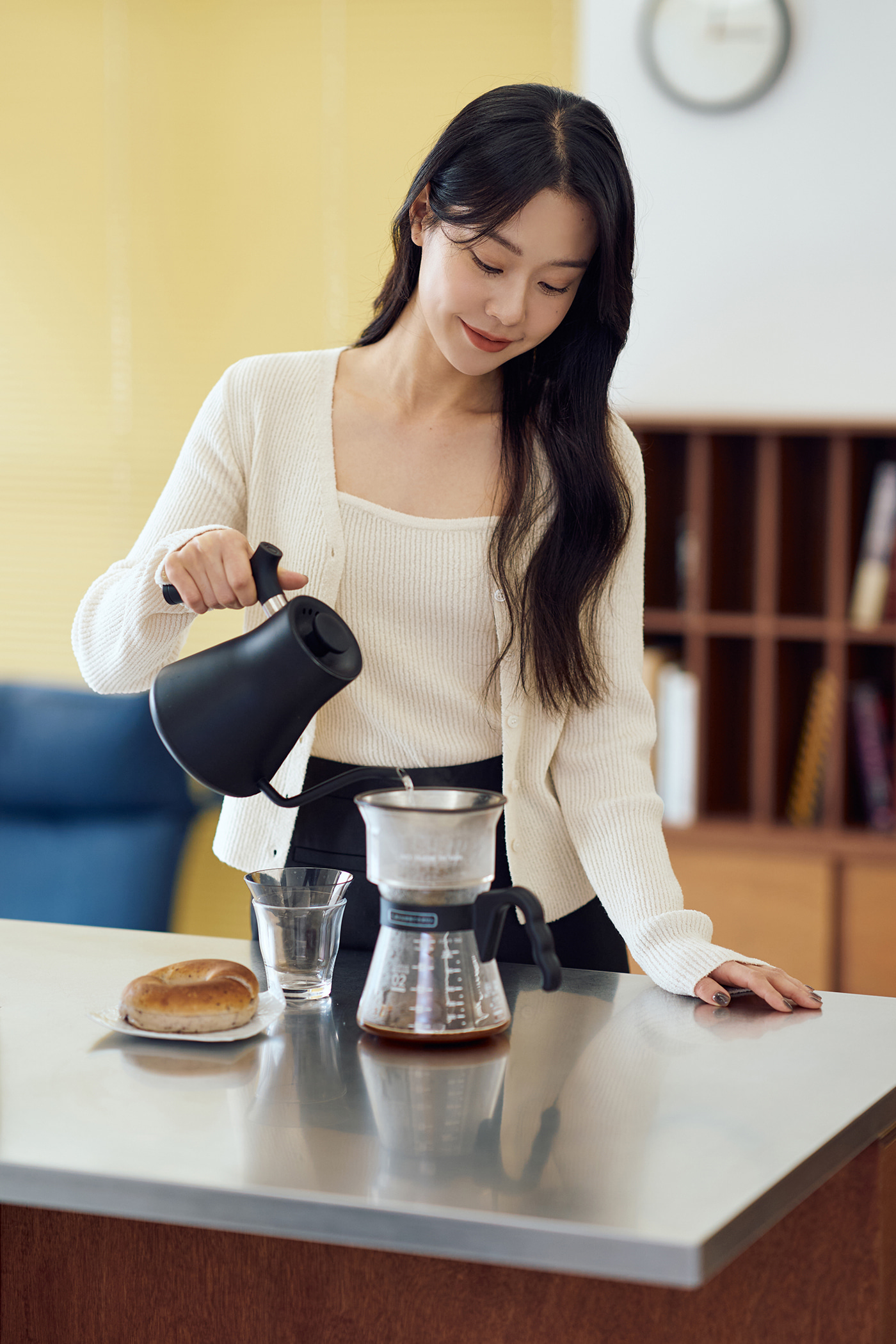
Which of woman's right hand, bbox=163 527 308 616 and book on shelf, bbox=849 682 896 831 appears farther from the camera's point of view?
book on shelf, bbox=849 682 896 831

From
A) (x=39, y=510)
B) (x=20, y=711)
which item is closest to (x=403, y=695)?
(x=20, y=711)

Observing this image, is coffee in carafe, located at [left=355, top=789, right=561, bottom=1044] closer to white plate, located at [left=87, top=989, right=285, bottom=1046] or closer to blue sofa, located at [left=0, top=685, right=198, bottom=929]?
white plate, located at [left=87, top=989, right=285, bottom=1046]

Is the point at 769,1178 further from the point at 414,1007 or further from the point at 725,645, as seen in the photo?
the point at 725,645

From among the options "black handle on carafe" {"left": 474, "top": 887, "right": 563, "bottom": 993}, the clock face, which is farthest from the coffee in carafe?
the clock face

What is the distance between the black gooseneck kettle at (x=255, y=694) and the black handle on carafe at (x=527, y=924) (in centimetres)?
14

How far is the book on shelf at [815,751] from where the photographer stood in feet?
9.12

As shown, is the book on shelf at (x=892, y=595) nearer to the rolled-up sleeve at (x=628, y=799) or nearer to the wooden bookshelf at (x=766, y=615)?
the wooden bookshelf at (x=766, y=615)

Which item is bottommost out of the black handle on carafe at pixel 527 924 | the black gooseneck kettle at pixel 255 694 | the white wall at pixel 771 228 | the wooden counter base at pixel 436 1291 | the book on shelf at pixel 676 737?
the wooden counter base at pixel 436 1291

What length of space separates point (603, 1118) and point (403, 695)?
562mm

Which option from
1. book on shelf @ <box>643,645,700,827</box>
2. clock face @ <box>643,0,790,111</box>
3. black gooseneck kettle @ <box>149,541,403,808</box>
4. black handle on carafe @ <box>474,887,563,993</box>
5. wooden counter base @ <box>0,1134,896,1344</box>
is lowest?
wooden counter base @ <box>0,1134,896,1344</box>

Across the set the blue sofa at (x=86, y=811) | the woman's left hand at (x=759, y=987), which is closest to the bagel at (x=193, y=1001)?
the woman's left hand at (x=759, y=987)

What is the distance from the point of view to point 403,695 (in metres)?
1.34

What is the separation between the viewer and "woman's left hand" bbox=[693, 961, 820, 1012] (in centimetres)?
113

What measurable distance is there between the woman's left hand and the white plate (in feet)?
1.23
